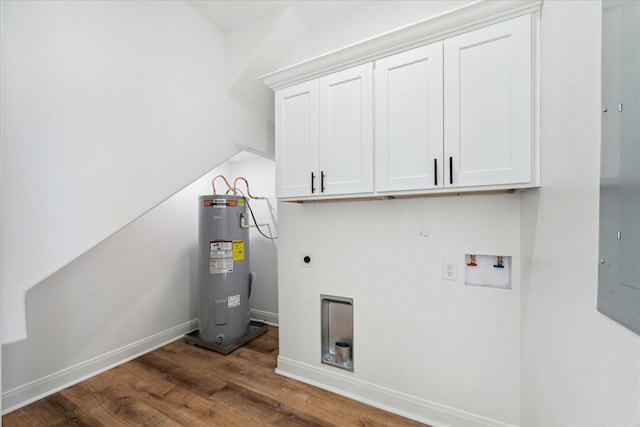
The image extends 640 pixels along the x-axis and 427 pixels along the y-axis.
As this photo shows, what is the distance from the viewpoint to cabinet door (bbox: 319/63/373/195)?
1666 mm

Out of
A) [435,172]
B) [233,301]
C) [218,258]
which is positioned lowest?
[233,301]

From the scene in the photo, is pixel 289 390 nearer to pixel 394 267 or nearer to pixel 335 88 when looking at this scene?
pixel 394 267

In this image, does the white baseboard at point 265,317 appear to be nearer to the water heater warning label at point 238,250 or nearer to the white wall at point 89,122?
the water heater warning label at point 238,250

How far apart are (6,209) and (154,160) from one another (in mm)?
718

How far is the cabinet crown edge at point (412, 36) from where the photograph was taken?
1.28 m

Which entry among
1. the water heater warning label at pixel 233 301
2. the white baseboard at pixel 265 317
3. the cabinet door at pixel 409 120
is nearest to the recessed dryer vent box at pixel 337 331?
the cabinet door at pixel 409 120

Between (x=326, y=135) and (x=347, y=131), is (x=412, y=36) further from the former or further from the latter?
(x=326, y=135)

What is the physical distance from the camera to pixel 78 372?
2.12 m

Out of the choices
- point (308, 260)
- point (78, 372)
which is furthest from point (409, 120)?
point (78, 372)

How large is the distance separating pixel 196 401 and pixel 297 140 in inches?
80.2

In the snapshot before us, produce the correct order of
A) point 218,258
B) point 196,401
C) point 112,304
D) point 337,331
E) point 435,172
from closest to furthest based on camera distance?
1. point 435,172
2. point 196,401
3. point 337,331
4. point 112,304
5. point 218,258

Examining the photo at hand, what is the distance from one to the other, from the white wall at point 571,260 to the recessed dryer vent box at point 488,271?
7.4 inches

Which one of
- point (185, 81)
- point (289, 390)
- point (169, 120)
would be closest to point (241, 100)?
point (185, 81)

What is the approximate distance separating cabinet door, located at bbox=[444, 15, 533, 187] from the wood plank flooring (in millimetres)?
1619
